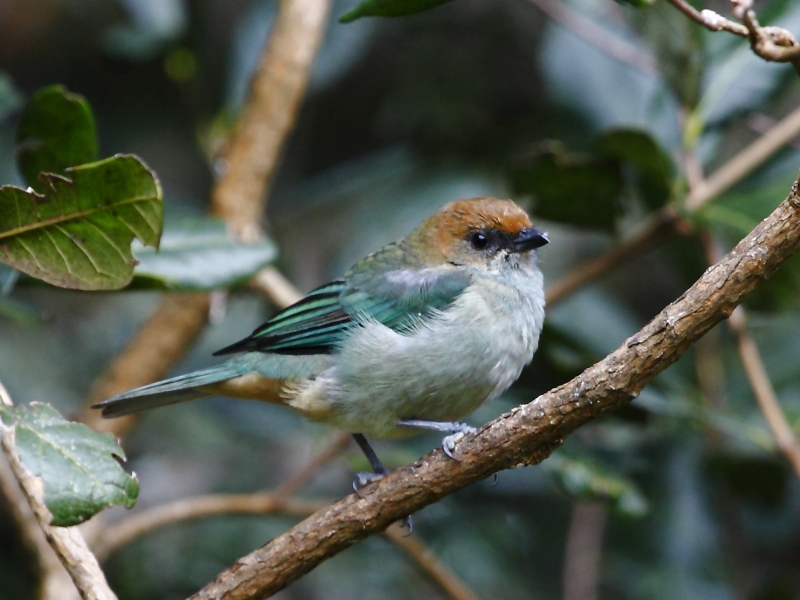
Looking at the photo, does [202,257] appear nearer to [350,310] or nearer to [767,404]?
[350,310]

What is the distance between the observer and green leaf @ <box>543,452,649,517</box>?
10.3ft

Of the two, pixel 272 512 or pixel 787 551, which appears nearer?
pixel 272 512

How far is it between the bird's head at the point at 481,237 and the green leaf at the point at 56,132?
4.47ft

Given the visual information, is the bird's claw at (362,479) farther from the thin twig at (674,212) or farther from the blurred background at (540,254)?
the thin twig at (674,212)

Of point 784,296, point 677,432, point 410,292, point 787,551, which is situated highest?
point 410,292

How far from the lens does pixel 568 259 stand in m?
5.01

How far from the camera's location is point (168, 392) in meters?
2.98

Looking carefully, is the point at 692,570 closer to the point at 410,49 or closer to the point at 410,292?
the point at 410,292

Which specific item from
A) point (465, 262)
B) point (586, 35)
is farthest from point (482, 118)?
point (465, 262)

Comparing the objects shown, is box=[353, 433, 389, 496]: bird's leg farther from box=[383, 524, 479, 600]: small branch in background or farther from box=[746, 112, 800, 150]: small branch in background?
box=[746, 112, 800, 150]: small branch in background

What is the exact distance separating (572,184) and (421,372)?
109 cm

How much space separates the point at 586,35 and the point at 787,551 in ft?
9.66

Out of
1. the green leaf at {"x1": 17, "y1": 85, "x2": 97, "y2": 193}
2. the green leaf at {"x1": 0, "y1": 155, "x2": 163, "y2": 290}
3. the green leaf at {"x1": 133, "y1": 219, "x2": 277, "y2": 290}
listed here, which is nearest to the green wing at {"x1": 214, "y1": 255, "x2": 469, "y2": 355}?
the green leaf at {"x1": 133, "y1": 219, "x2": 277, "y2": 290}

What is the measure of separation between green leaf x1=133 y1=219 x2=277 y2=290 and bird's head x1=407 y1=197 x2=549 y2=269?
660 millimetres
